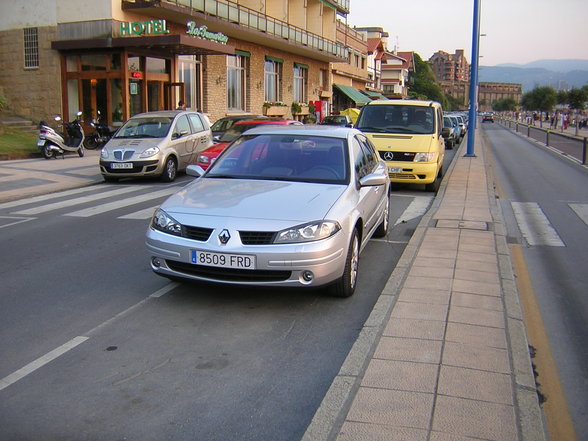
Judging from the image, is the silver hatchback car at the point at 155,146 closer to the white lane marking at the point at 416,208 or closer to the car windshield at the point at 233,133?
the car windshield at the point at 233,133

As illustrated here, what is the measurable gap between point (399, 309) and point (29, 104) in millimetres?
24584

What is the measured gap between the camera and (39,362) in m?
4.34

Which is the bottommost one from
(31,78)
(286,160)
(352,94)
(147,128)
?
(286,160)

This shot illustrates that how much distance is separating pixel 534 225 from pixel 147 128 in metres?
9.55

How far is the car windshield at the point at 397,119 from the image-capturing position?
1416cm

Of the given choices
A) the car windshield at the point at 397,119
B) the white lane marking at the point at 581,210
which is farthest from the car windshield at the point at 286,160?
the car windshield at the point at 397,119

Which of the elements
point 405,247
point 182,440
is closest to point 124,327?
point 182,440

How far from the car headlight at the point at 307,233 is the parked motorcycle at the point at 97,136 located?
62.5 ft

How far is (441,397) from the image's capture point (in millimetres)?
3684

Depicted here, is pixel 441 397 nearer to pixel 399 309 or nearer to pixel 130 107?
pixel 399 309

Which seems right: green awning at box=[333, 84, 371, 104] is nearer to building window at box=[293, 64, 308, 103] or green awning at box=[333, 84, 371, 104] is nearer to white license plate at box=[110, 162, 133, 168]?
building window at box=[293, 64, 308, 103]

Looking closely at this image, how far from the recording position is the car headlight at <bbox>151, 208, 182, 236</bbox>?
543cm

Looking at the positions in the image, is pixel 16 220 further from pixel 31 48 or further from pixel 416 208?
pixel 31 48

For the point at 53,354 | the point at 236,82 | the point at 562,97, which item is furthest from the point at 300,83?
the point at 562,97
